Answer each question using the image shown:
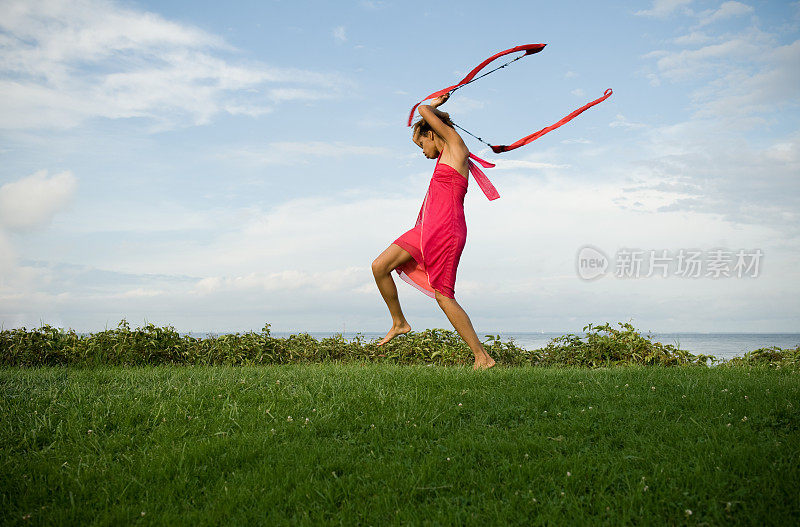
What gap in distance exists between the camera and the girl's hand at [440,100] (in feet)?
20.4

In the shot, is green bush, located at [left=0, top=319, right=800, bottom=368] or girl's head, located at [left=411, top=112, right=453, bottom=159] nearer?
girl's head, located at [left=411, top=112, right=453, bottom=159]

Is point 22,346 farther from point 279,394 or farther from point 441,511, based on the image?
point 441,511

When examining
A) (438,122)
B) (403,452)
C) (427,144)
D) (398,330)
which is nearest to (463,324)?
(398,330)

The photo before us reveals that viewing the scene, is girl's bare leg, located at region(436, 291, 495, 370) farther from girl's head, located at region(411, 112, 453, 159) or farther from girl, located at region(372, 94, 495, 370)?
girl's head, located at region(411, 112, 453, 159)

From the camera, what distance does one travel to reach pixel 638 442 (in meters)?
3.86

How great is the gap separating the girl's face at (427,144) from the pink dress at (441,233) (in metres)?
0.17

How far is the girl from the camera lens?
6199mm

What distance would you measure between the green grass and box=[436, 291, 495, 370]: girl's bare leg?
2.55 feet

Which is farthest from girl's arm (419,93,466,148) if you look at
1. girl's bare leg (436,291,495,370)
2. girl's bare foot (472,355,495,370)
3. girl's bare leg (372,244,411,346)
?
girl's bare foot (472,355,495,370)

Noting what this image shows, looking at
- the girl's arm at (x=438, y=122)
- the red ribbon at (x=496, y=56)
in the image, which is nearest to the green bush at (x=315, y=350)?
the girl's arm at (x=438, y=122)

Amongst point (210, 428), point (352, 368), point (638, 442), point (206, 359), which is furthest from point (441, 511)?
point (206, 359)

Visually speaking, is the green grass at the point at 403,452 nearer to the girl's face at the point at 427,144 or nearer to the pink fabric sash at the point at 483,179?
the pink fabric sash at the point at 483,179

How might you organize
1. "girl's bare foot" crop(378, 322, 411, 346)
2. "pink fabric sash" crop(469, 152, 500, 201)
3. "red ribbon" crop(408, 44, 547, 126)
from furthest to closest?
"girl's bare foot" crop(378, 322, 411, 346), "pink fabric sash" crop(469, 152, 500, 201), "red ribbon" crop(408, 44, 547, 126)

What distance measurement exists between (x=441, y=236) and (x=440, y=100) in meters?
1.47
